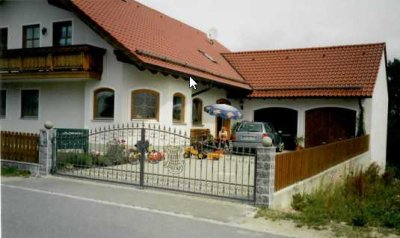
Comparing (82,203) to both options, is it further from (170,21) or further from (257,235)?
(170,21)

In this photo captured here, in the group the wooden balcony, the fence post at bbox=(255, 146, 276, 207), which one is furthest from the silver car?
the fence post at bbox=(255, 146, 276, 207)

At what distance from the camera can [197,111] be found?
18.6 metres

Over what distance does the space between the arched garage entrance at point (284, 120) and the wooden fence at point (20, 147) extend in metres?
13.1

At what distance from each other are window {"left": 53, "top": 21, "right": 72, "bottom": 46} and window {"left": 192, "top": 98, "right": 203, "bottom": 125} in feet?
20.1

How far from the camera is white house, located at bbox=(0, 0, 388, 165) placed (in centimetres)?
1487

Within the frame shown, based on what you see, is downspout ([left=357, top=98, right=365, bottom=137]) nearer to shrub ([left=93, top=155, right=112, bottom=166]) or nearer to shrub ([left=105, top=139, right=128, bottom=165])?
shrub ([left=105, top=139, right=128, bottom=165])

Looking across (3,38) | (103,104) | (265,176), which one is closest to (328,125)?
(103,104)

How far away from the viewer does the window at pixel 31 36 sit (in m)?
17.5

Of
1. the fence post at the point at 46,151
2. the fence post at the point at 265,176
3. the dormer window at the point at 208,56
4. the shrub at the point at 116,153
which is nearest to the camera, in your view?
the fence post at the point at 265,176

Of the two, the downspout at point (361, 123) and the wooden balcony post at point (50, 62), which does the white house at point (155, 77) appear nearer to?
A: the wooden balcony post at point (50, 62)

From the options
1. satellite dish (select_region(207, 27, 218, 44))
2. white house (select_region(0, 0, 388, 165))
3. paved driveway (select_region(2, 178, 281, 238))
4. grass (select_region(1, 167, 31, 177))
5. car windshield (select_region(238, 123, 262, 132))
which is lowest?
paved driveway (select_region(2, 178, 281, 238))

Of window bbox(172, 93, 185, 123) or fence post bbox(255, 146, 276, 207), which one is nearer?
fence post bbox(255, 146, 276, 207)

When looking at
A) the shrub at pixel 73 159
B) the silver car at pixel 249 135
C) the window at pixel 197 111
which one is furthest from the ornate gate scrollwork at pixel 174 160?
the window at pixel 197 111

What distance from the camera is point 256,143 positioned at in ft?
52.5
